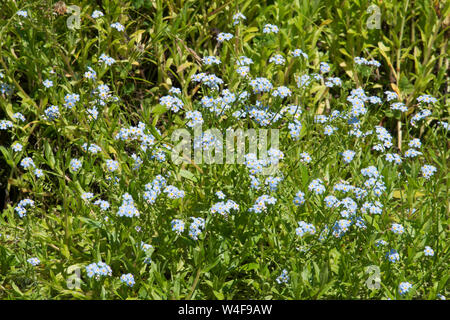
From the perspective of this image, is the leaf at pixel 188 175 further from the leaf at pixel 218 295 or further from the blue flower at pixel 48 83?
the blue flower at pixel 48 83

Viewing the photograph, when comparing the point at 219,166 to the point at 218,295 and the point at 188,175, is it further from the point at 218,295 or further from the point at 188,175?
the point at 218,295

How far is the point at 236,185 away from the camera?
329cm

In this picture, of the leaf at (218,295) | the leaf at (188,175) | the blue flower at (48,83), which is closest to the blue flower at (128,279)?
the leaf at (218,295)

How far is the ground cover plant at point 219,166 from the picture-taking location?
309 centimetres

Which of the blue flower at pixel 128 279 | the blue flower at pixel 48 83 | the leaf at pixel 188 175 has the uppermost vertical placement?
the blue flower at pixel 48 83

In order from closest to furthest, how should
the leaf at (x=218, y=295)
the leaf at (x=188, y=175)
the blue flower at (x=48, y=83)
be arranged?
the leaf at (x=218, y=295) < the leaf at (x=188, y=175) < the blue flower at (x=48, y=83)

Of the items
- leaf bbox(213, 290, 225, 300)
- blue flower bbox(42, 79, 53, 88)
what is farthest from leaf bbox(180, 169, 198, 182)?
blue flower bbox(42, 79, 53, 88)

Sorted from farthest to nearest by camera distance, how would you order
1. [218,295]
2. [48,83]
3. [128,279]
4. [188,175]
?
[48,83] → [188,175] → [218,295] → [128,279]

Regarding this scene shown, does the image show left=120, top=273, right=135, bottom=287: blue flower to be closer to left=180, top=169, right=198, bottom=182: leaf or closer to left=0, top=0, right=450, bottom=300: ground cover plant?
left=0, top=0, right=450, bottom=300: ground cover plant

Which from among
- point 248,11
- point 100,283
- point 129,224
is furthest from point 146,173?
point 248,11

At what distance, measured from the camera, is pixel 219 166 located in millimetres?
3588

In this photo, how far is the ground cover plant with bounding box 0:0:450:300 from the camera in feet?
10.1

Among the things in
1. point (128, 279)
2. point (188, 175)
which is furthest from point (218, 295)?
point (188, 175)

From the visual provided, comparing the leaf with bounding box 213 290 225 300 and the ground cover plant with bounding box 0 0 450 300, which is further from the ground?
the ground cover plant with bounding box 0 0 450 300
